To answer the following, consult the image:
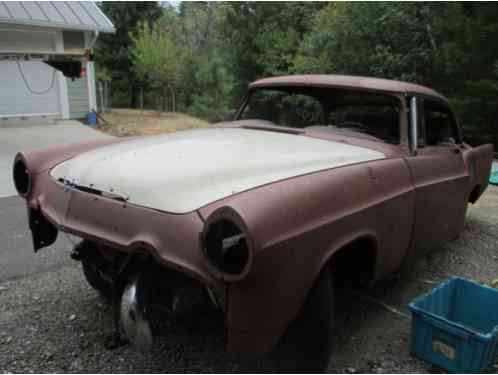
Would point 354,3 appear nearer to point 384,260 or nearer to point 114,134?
point 114,134

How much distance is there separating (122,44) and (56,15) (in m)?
7.74

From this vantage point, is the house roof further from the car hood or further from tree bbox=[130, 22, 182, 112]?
the car hood

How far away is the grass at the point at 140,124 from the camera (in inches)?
520

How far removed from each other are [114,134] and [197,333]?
10597 millimetres

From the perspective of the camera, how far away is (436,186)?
11.7 ft

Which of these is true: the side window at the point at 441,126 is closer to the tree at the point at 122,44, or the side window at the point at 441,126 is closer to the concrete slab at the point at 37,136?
the concrete slab at the point at 37,136

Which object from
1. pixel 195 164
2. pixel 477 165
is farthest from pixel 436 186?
pixel 195 164

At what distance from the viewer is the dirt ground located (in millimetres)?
2830

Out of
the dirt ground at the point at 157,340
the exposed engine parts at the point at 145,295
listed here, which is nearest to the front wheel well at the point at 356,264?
the dirt ground at the point at 157,340

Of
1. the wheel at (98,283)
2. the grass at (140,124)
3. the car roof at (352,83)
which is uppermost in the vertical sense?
the car roof at (352,83)

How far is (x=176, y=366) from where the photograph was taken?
9.22 feet

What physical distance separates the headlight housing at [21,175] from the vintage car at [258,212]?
0.04 ft

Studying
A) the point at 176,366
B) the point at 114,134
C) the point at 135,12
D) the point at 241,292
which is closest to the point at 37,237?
the point at 176,366

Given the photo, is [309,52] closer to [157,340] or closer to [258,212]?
[157,340]
